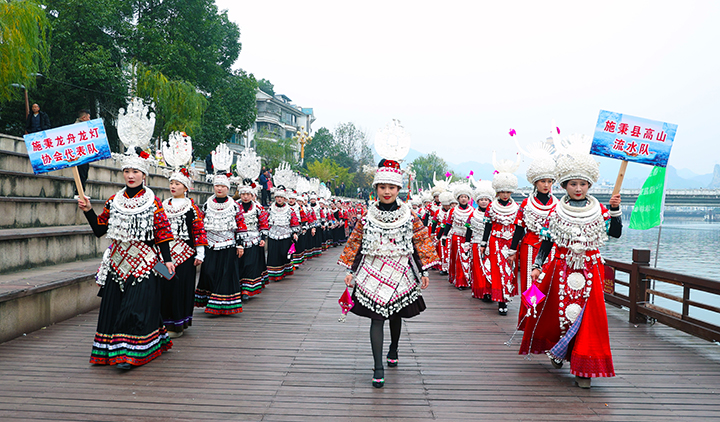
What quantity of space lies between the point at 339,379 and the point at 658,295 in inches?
178

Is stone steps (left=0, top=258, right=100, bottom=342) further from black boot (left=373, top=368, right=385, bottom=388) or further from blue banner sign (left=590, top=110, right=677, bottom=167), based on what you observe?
blue banner sign (left=590, top=110, right=677, bottom=167)

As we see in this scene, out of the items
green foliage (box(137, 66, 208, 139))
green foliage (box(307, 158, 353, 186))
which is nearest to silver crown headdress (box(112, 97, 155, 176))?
green foliage (box(137, 66, 208, 139))

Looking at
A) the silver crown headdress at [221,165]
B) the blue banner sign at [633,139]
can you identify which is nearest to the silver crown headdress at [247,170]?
the silver crown headdress at [221,165]

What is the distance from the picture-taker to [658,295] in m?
6.61

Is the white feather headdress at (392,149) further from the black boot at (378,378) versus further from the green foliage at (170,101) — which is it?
the green foliage at (170,101)

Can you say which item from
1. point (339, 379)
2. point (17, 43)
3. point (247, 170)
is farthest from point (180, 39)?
point (339, 379)

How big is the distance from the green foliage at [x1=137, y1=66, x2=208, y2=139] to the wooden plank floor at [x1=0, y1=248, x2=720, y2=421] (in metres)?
16.2

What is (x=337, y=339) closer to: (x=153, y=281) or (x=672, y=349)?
(x=153, y=281)

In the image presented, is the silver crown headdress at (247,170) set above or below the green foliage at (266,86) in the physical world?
below

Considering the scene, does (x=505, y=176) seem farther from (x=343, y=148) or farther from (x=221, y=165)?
(x=343, y=148)

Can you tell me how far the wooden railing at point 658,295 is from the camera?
19.6 feet

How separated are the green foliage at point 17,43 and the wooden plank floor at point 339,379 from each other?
803cm

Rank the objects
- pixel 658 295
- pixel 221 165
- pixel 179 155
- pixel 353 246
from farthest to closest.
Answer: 1. pixel 221 165
2. pixel 179 155
3. pixel 658 295
4. pixel 353 246

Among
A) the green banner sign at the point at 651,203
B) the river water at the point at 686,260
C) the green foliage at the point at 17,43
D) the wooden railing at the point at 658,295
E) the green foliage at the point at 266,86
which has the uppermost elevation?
the green foliage at the point at 266,86
